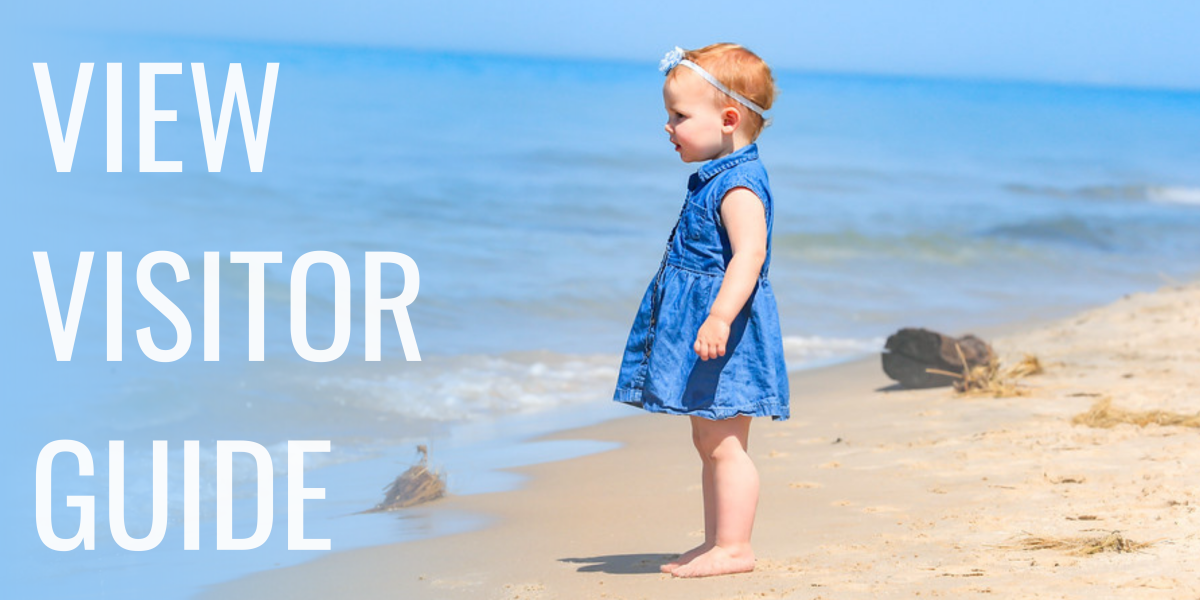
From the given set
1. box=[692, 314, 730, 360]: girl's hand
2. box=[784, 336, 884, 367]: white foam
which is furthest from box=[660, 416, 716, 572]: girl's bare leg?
box=[784, 336, 884, 367]: white foam

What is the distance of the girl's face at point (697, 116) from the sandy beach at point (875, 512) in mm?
1058

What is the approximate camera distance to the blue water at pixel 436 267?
17.3 ft

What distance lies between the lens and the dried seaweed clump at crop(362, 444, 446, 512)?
176 inches

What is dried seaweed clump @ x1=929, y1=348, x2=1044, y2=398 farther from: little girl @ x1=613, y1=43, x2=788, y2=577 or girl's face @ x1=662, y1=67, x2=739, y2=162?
girl's face @ x1=662, y1=67, x2=739, y2=162

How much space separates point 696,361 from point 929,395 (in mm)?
3001

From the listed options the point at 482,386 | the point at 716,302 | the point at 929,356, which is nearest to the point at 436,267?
the point at 482,386

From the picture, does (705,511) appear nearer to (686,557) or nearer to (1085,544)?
(686,557)

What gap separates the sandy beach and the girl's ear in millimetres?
1083

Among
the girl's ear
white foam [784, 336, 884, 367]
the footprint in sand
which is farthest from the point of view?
white foam [784, 336, 884, 367]

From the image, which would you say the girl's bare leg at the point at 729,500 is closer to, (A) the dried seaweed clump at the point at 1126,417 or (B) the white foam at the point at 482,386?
(A) the dried seaweed clump at the point at 1126,417

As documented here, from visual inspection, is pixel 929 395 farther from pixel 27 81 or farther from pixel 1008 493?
pixel 27 81

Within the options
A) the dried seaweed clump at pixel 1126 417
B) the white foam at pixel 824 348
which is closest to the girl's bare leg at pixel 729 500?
the dried seaweed clump at pixel 1126 417

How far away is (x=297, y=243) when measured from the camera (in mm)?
13336

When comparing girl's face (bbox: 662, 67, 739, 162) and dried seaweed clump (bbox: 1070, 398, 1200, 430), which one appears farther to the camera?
dried seaweed clump (bbox: 1070, 398, 1200, 430)
